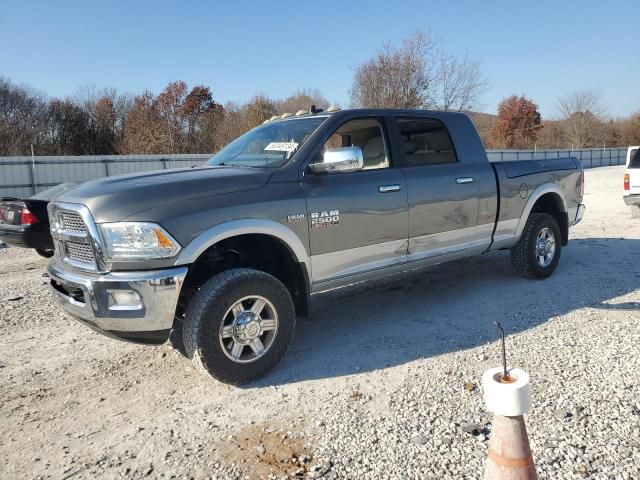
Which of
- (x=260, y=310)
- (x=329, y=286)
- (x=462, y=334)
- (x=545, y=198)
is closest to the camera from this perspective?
(x=260, y=310)

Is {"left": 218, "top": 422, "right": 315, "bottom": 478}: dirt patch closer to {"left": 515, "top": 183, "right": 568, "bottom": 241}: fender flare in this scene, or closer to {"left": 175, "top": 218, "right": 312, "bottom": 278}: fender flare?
{"left": 175, "top": 218, "right": 312, "bottom": 278}: fender flare

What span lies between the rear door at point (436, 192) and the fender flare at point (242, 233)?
1218mm

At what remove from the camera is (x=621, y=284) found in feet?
19.5

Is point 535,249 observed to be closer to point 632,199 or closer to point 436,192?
point 436,192

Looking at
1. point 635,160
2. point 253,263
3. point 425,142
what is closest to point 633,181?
point 635,160

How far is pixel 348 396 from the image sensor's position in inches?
135

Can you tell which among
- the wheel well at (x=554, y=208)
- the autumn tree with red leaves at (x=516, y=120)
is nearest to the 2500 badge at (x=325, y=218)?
the wheel well at (x=554, y=208)

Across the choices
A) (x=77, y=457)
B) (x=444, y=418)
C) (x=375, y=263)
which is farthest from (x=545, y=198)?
(x=77, y=457)

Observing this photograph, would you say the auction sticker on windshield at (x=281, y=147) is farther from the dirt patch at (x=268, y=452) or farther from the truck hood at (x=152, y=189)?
the dirt patch at (x=268, y=452)

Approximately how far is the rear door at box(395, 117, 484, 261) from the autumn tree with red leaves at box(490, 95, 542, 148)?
60.2 m

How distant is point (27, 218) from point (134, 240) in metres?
4.18

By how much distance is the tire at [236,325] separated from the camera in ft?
11.3

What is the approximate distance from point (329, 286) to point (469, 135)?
2446 mm

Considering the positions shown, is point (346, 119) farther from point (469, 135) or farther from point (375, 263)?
point (469, 135)
